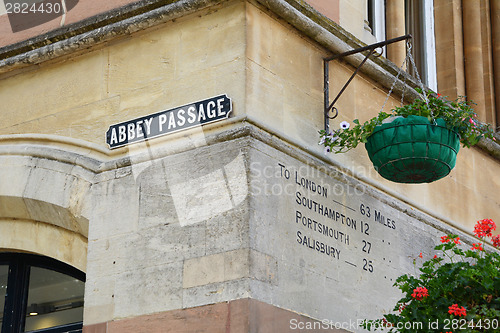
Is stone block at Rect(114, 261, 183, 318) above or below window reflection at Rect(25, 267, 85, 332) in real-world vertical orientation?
below

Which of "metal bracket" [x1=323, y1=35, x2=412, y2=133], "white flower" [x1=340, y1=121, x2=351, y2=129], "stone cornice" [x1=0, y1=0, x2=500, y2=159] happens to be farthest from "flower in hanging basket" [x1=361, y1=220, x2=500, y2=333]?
"stone cornice" [x1=0, y1=0, x2=500, y2=159]

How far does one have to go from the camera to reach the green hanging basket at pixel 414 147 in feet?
22.2

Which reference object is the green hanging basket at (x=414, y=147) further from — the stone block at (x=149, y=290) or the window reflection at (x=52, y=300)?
the window reflection at (x=52, y=300)

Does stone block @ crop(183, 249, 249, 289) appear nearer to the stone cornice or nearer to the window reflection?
the window reflection

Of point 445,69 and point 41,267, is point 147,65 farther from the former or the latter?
point 445,69

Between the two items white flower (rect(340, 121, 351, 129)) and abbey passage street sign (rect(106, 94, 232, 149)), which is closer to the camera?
abbey passage street sign (rect(106, 94, 232, 149))

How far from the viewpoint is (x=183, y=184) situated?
6.75 metres

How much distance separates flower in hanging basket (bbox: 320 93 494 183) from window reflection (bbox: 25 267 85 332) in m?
2.25

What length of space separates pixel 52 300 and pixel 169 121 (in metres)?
1.82

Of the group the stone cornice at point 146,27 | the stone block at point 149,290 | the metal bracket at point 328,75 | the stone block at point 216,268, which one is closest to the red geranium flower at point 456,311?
the stone block at point 216,268

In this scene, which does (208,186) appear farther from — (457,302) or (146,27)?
(457,302)

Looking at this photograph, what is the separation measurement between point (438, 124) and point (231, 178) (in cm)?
147

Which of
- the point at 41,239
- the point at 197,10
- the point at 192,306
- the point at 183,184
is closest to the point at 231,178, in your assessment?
the point at 183,184

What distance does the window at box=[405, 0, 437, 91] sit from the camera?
34.6 feet
